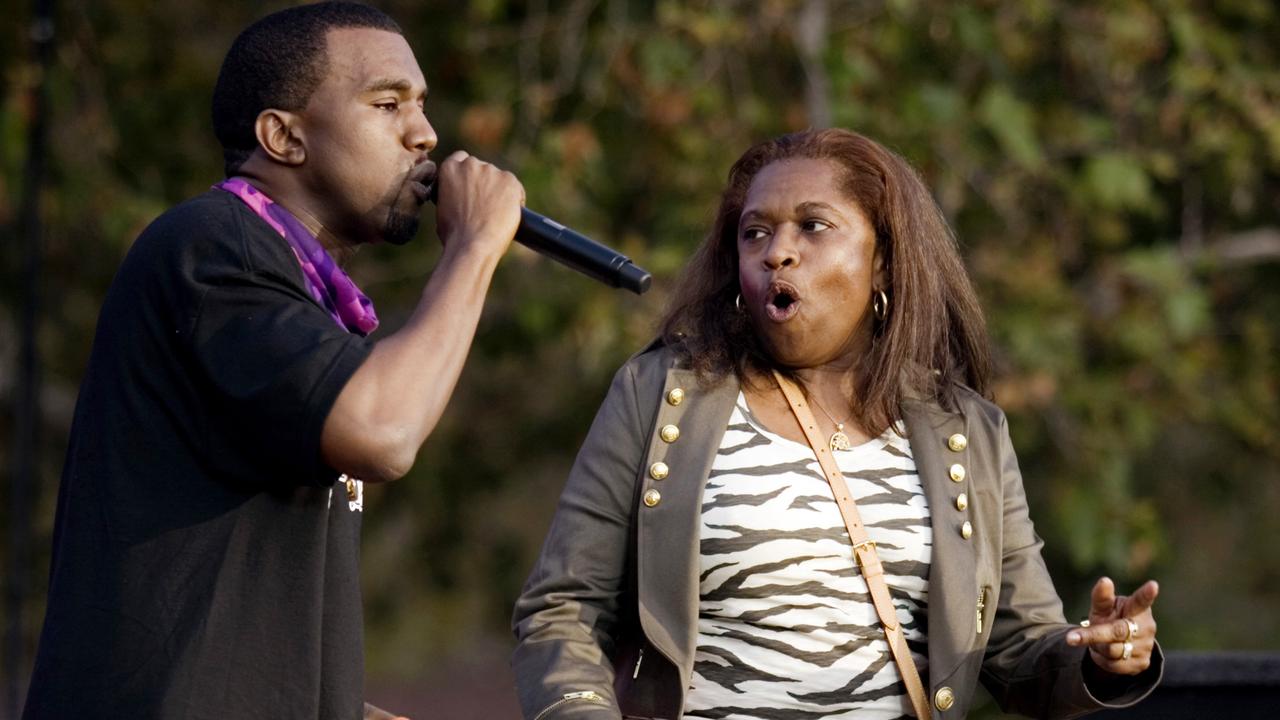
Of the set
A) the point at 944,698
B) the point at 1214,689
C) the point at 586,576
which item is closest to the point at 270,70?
the point at 586,576

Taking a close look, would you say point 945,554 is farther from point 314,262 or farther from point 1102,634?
point 314,262

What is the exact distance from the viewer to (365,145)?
263cm

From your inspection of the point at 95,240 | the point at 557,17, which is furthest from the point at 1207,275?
the point at 95,240

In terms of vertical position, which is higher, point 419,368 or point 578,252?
point 578,252

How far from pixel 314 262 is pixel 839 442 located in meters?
1.03

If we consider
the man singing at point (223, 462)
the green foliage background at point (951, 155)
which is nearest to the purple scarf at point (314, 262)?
the man singing at point (223, 462)

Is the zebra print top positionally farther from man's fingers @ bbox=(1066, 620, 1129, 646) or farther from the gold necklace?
man's fingers @ bbox=(1066, 620, 1129, 646)

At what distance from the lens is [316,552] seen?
7.91 feet

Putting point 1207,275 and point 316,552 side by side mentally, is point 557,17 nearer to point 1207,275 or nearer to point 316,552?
point 1207,275

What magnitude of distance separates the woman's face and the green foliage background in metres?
3.27

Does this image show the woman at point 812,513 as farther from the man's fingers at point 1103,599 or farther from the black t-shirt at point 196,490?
the black t-shirt at point 196,490

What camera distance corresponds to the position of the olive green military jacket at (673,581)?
292 centimetres

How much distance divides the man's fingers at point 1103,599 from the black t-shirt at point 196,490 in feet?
4.08

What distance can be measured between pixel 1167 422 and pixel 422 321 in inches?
237
